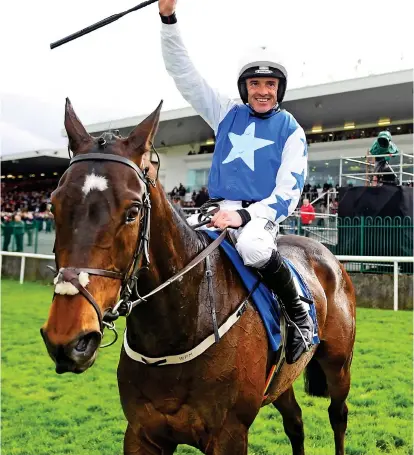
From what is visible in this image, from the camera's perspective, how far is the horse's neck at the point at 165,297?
2.06m

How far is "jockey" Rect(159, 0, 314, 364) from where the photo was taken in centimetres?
244

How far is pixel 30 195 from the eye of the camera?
122 feet

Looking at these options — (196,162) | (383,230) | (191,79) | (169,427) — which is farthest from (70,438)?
(196,162)

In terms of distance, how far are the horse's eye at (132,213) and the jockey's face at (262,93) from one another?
128cm

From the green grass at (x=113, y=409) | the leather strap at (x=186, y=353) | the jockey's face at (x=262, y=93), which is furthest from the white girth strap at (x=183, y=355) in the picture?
the green grass at (x=113, y=409)

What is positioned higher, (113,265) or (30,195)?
(30,195)

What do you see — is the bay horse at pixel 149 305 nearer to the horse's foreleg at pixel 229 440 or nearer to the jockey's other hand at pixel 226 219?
the horse's foreleg at pixel 229 440

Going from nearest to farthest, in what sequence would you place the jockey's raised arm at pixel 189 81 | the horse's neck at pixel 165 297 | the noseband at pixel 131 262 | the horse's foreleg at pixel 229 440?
the noseband at pixel 131 262
the horse's neck at pixel 165 297
the horse's foreleg at pixel 229 440
the jockey's raised arm at pixel 189 81

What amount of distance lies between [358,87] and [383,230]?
1202 cm

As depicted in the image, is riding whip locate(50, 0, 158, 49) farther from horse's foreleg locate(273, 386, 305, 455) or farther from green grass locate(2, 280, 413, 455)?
green grass locate(2, 280, 413, 455)

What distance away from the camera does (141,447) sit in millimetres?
2320

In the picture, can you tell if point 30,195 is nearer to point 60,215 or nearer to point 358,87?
point 358,87

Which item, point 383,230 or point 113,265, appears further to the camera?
point 383,230

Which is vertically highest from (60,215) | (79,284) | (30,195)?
(30,195)
